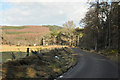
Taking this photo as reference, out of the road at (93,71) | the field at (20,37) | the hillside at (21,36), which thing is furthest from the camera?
the hillside at (21,36)

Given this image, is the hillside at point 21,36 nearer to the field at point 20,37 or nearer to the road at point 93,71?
the field at point 20,37

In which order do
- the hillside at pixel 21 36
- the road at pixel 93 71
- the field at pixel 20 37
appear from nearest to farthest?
the road at pixel 93 71 < the field at pixel 20 37 < the hillside at pixel 21 36

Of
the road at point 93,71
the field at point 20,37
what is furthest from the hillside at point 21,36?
the road at point 93,71

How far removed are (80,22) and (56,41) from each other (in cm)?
7353

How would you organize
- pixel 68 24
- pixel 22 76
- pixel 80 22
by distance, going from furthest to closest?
pixel 68 24
pixel 80 22
pixel 22 76

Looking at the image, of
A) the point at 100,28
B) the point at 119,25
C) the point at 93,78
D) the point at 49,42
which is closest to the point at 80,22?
the point at 100,28

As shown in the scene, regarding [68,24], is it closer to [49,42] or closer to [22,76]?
[49,42]

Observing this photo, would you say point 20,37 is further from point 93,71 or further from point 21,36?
point 93,71

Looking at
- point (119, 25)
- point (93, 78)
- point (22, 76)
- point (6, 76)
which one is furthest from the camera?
point (119, 25)

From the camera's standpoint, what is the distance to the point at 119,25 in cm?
2506

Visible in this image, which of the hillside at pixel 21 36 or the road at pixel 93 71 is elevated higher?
the hillside at pixel 21 36

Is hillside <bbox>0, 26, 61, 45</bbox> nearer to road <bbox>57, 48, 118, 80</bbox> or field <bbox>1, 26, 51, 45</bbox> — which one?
field <bbox>1, 26, 51, 45</bbox>

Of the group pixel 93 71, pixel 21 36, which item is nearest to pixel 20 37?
pixel 21 36

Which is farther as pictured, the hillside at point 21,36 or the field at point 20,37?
the hillside at point 21,36
